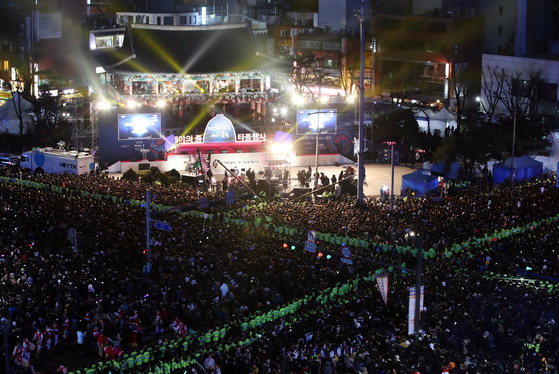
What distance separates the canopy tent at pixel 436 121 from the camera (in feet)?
201

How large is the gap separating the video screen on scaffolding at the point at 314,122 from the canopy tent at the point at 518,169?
1115 cm

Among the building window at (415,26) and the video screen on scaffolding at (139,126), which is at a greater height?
the building window at (415,26)

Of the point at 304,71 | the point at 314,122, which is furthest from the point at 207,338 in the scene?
the point at 304,71

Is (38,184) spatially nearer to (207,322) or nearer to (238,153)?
(238,153)

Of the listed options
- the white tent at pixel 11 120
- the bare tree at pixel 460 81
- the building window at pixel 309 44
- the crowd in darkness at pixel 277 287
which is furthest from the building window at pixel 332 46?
the crowd in darkness at pixel 277 287

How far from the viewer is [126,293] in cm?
2602

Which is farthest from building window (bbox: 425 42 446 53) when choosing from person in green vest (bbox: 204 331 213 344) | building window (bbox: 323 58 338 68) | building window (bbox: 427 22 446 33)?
person in green vest (bbox: 204 331 213 344)

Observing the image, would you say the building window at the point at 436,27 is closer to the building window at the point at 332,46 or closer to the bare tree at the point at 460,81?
the bare tree at the point at 460,81

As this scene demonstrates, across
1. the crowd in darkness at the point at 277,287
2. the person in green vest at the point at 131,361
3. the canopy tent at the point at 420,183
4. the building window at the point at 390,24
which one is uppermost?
the building window at the point at 390,24

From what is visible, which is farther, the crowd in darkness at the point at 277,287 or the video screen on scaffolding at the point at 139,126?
the video screen on scaffolding at the point at 139,126

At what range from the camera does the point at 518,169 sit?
150 ft

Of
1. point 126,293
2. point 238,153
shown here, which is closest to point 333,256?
point 126,293

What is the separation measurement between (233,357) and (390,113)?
45046mm

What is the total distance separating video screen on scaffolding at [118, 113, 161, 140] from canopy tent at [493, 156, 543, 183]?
66.9ft
